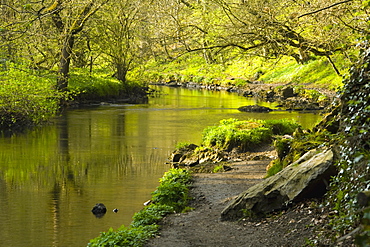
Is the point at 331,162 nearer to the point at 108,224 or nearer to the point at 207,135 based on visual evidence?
the point at 108,224

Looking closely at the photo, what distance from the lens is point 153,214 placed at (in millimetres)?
10375

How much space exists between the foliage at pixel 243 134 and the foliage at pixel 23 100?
752cm

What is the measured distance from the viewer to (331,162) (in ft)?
28.0

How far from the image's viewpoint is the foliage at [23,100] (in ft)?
71.0

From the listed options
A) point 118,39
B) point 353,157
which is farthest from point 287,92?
point 353,157

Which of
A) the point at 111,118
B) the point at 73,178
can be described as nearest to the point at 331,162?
the point at 73,178

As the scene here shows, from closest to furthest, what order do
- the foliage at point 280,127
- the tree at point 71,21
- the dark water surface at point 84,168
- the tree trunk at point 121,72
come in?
the dark water surface at point 84,168 → the foliage at point 280,127 → the tree at point 71,21 → the tree trunk at point 121,72

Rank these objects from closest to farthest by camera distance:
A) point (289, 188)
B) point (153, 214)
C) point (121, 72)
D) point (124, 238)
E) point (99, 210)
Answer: point (124, 238), point (289, 188), point (153, 214), point (99, 210), point (121, 72)

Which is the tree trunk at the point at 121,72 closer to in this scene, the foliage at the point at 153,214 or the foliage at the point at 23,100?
the foliage at the point at 23,100

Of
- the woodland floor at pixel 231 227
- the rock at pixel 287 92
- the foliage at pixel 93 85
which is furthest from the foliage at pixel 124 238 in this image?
the rock at pixel 287 92

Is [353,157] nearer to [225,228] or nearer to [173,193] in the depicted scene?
[225,228]

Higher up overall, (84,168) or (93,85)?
(93,85)

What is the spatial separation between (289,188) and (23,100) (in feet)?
53.4

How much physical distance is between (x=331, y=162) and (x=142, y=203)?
16.6ft
